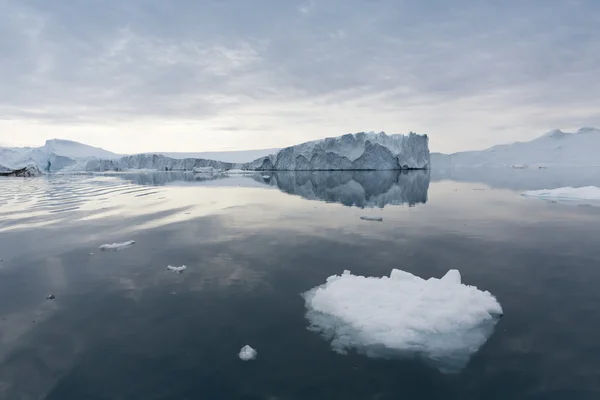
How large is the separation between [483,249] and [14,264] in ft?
43.6

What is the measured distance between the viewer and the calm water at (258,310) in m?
4.38

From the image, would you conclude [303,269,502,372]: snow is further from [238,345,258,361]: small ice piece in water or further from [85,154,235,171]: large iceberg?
[85,154,235,171]: large iceberg

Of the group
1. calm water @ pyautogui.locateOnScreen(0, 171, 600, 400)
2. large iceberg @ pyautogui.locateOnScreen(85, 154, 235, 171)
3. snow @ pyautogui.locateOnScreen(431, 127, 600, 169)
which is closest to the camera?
calm water @ pyautogui.locateOnScreen(0, 171, 600, 400)

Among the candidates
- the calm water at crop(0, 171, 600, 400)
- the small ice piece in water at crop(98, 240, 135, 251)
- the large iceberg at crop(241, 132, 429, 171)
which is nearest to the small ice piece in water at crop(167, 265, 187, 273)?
the calm water at crop(0, 171, 600, 400)

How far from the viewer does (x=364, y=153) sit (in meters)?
77.1

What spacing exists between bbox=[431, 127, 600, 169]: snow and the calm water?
170 meters

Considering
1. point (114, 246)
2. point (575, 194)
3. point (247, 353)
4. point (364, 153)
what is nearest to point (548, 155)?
point (364, 153)

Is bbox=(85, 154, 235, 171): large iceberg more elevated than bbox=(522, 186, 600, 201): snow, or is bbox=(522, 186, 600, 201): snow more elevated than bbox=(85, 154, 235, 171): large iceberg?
bbox=(85, 154, 235, 171): large iceberg

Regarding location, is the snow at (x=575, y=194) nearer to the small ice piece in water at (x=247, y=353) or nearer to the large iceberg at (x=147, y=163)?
the small ice piece in water at (x=247, y=353)

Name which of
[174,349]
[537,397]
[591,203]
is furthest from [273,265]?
[591,203]

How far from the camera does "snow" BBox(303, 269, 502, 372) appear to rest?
513cm

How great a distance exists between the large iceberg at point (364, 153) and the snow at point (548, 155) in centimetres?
9847

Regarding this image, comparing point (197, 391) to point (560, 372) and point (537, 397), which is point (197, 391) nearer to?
point (537, 397)

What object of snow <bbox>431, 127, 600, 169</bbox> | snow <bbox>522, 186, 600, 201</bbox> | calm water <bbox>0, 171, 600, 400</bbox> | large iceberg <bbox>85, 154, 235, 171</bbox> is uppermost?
snow <bbox>431, 127, 600, 169</bbox>
